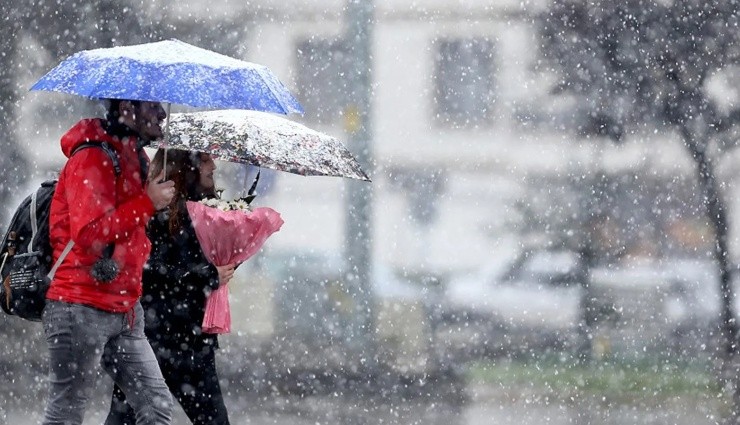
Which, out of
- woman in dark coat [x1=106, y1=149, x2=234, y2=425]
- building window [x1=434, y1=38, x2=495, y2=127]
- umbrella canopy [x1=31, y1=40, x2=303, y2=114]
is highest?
building window [x1=434, y1=38, x2=495, y2=127]

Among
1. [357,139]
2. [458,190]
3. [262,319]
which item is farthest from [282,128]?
[458,190]

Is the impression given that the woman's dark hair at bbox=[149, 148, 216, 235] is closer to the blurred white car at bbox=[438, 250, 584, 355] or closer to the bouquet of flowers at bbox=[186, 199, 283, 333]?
the bouquet of flowers at bbox=[186, 199, 283, 333]

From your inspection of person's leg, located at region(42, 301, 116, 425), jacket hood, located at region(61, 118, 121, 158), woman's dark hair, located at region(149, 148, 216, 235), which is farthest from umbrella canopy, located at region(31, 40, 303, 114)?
person's leg, located at region(42, 301, 116, 425)

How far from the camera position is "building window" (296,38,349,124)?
1872 centimetres

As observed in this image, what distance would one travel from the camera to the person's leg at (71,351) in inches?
172

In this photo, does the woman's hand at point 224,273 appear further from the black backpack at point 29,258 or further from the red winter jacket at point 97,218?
the black backpack at point 29,258

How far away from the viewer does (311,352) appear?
13.4m

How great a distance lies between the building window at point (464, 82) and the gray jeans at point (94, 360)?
15.2 m

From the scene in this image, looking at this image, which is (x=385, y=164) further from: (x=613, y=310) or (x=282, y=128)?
(x=282, y=128)

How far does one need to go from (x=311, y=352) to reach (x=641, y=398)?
12.4 feet

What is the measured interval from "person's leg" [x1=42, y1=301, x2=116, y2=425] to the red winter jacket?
43mm

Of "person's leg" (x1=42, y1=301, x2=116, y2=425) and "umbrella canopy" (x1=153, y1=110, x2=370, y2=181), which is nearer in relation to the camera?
"person's leg" (x1=42, y1=301, x2=116, y2=425)

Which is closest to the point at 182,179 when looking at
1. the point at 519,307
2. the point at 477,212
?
the point at 519,307

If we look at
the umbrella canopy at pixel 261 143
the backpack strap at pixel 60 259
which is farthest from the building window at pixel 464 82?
the backpack strap at pixel 60 259
